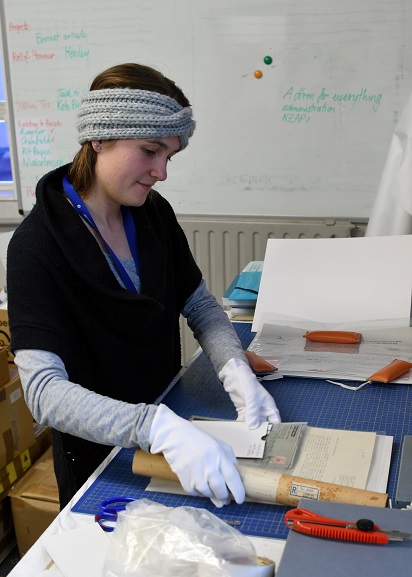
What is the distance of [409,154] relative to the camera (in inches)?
77.3

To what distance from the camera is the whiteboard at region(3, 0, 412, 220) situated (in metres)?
2.59

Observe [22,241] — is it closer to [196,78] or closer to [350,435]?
[350,435]

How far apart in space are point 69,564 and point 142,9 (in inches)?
94.5

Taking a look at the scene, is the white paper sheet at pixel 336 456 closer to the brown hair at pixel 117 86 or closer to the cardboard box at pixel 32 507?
the brown hair at pixel 117 86

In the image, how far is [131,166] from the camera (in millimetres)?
1290

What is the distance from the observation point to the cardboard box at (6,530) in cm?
219

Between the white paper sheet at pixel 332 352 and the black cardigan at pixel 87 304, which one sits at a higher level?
the black cardigan at pixel 87 304

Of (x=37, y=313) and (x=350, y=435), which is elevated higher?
(x=37, y=313)

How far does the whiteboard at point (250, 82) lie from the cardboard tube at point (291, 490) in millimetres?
1916

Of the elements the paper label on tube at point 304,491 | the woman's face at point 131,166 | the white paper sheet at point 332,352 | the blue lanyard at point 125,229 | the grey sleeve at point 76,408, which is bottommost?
the white paper sheet at point 332,352

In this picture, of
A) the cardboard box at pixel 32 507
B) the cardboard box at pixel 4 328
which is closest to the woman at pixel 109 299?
the cardboard box at pixel 32 507

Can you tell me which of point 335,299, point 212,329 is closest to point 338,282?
point 335,299

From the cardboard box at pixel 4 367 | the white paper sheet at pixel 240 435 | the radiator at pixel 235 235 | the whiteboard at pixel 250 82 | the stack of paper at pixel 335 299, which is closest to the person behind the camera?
the white paper sheet at pixel 240 435

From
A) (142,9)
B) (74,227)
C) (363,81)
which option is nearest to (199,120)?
(142,9)
